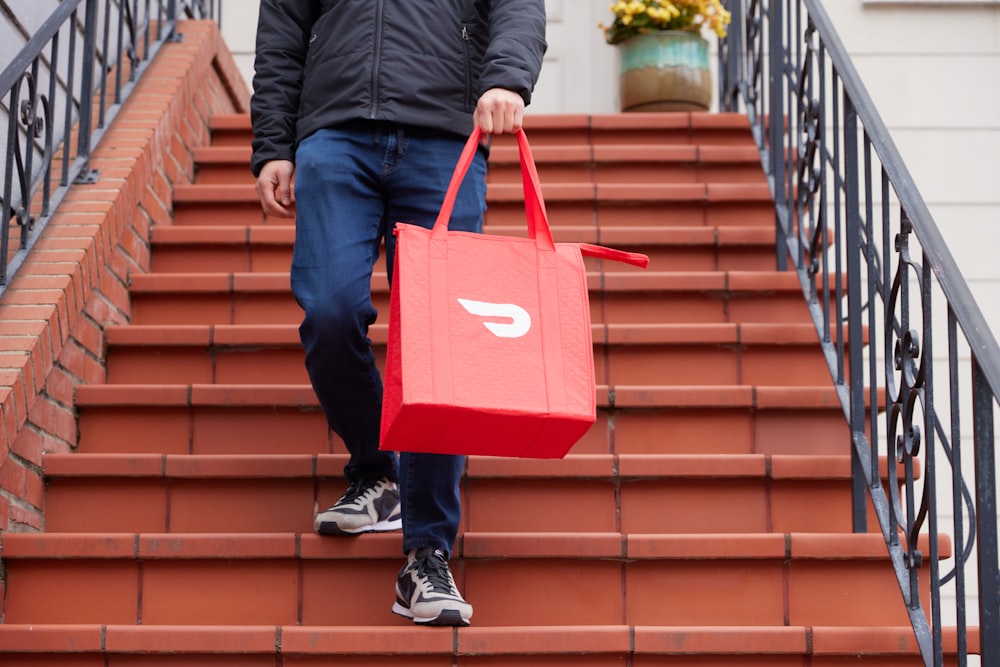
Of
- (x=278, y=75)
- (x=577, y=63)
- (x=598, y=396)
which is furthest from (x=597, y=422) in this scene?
(x=577, y=63)

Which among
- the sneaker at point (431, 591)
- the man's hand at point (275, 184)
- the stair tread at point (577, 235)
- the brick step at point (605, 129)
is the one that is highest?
the brick step at point (605, 129)

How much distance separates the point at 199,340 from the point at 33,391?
647 millimetres

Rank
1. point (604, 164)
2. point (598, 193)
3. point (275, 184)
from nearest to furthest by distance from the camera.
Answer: point (275, 184), point (598, 193), point (604, 164)

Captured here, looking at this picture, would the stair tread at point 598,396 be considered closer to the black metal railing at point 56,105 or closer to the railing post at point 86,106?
→ the black metal railing at point 56,105

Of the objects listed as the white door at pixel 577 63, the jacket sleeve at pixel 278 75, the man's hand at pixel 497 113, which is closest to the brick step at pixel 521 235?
the jacket sleeve at pixel 278 75

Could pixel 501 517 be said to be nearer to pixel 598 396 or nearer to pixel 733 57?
pixel 598 396

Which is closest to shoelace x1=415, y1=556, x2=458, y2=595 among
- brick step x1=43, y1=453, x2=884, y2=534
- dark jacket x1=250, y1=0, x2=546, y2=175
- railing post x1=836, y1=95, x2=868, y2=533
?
brick step x1=43, y1=453, x2=884, y2=534

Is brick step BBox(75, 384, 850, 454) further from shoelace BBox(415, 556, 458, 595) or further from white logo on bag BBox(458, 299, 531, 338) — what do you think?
white logo on bag BBox(458, 299, 531, 338)

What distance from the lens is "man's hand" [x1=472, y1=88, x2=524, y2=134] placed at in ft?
7.38

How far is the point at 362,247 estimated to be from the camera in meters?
2.42

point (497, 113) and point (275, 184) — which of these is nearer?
point (497, 113)

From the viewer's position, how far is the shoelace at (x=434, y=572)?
92.2 inches

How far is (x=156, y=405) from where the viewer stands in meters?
3.11

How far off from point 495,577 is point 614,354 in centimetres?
97
